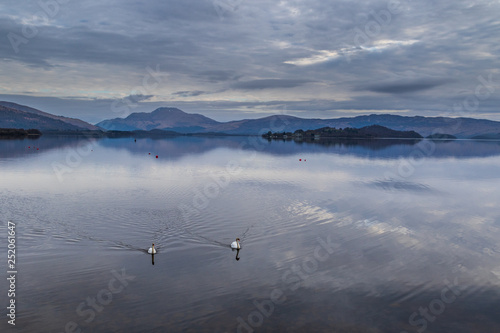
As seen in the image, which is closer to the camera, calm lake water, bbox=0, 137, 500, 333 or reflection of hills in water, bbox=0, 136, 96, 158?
calm lake water, bbox=0, 137, 500, 333

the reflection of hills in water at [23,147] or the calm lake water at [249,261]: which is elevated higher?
the reflection of hills in water at [23,147]

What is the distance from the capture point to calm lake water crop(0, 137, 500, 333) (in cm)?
1505

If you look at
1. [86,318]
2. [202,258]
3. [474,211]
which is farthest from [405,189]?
[86,318]

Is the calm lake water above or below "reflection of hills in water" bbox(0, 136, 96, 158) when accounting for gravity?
below

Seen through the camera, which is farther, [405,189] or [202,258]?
[405,189]

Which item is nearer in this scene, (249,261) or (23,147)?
(249,261)

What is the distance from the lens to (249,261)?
2100cm

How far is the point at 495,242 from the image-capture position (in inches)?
1024

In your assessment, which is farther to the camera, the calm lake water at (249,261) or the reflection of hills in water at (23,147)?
the reflection of hills in water at (23,147)

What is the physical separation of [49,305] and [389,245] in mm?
21330

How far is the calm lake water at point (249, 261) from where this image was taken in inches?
592

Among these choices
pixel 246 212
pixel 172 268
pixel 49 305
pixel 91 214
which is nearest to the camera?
pixel 49 305

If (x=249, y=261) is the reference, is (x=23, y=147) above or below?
above

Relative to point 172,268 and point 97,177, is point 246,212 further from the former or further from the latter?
point 97,177
